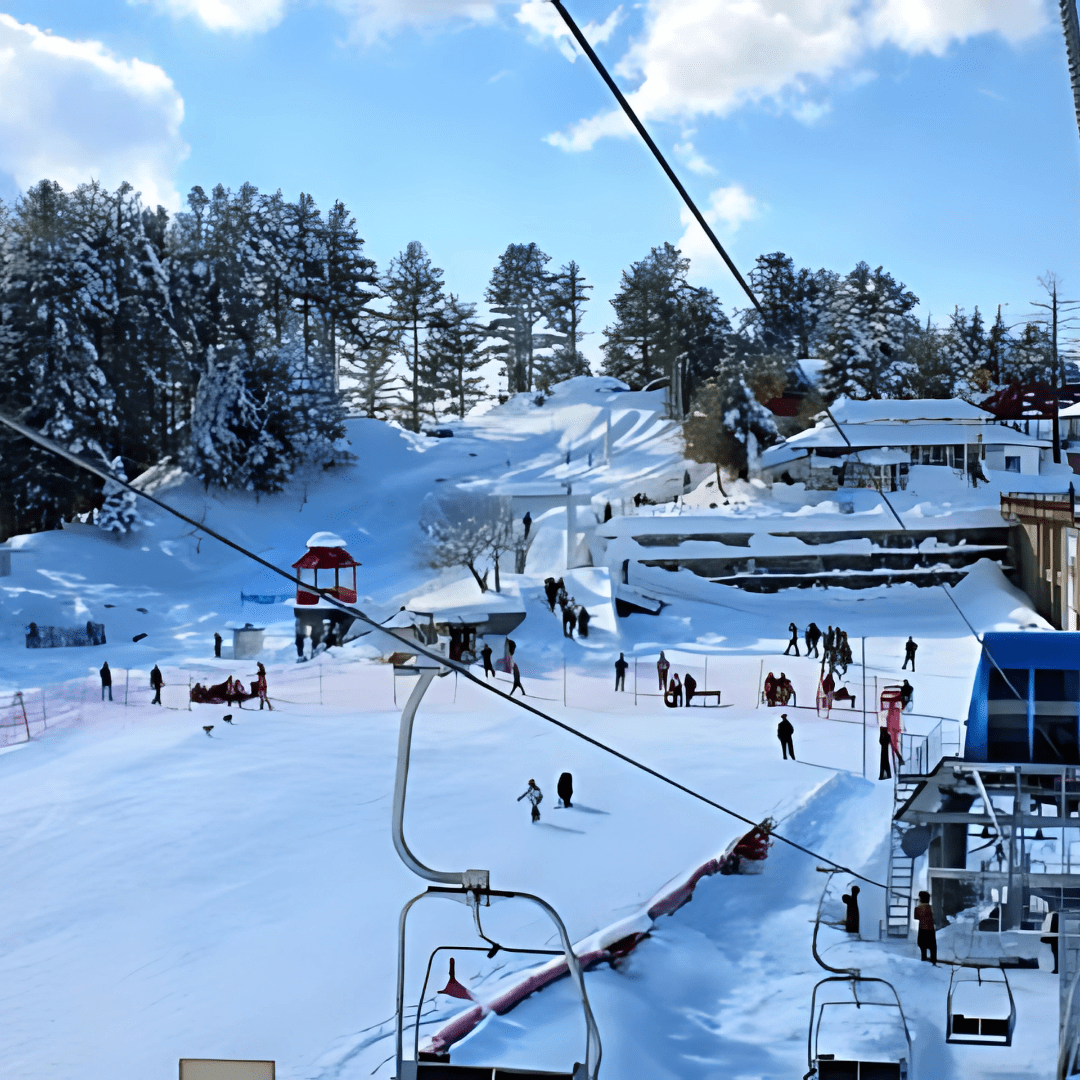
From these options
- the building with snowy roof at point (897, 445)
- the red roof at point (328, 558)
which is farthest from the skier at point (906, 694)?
the red roof at point (328, 558)

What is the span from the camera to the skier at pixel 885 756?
5736mm

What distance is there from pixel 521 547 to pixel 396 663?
4.60 feet

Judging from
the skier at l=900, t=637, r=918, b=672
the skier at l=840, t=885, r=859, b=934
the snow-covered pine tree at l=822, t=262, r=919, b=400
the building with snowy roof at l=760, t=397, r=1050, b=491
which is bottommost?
the skier at l=840, t=885, r=859, b=934

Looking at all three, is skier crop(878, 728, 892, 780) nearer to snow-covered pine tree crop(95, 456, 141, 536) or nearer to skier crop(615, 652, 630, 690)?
skier crop(615, 652, 630, 690)

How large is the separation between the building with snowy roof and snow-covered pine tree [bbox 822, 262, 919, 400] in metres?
0.12

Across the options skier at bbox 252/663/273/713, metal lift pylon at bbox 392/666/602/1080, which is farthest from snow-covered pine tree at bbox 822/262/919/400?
skier at bbox 252/663/273/713

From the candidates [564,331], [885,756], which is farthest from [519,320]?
[885,756]

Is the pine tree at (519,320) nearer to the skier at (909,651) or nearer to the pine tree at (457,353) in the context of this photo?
the pine tree at (457,353)

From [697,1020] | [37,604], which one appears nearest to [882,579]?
[697,1020]

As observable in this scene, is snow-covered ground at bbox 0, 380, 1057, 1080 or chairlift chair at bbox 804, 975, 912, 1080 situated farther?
snow-covered ground at bbox 0, 380, 1057, 1080

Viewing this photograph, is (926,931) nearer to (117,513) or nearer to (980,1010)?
(980,1010)

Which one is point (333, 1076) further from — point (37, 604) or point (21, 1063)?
point (37, 604)

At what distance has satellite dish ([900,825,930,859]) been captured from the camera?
5.36m

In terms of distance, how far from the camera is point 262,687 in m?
7.38
